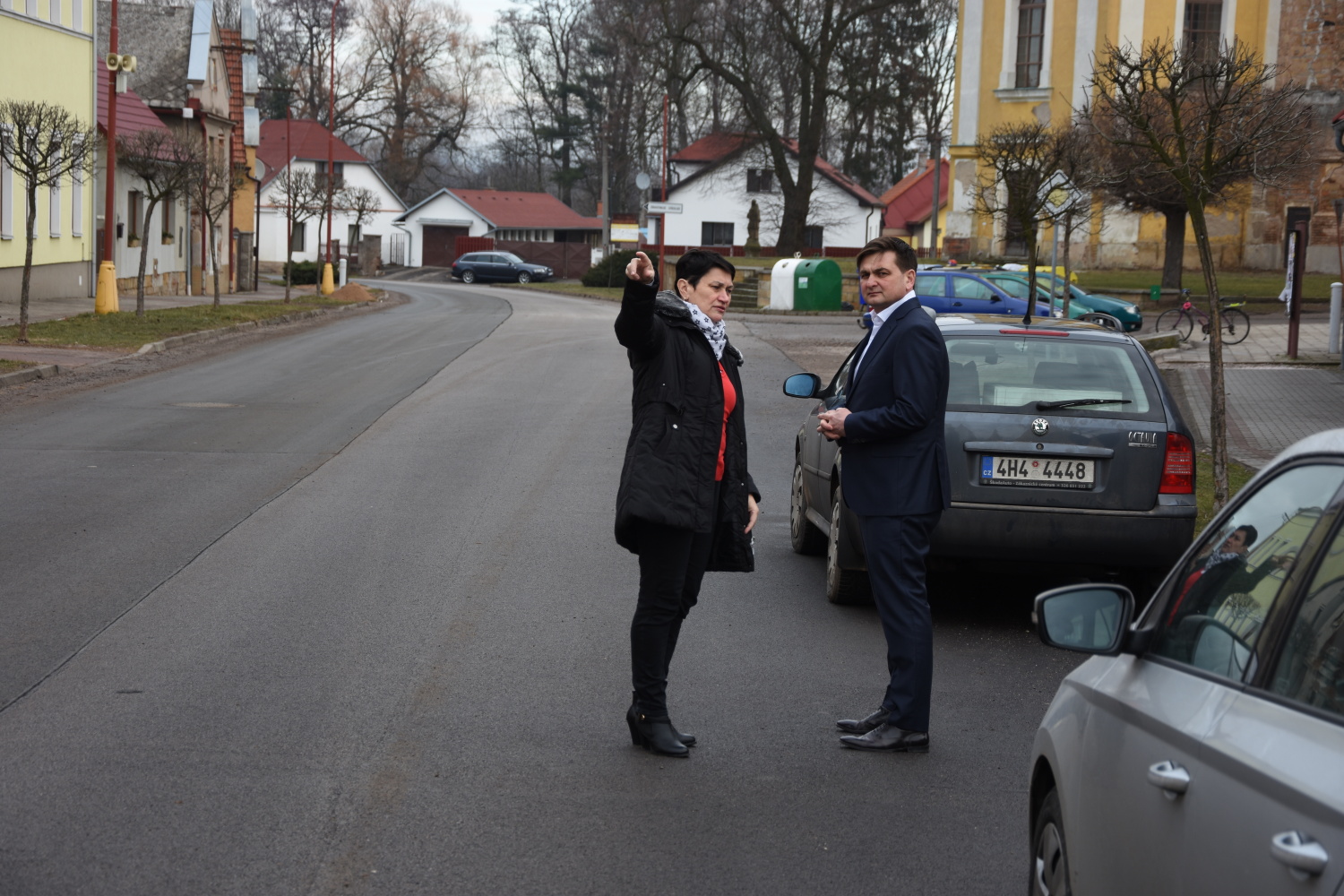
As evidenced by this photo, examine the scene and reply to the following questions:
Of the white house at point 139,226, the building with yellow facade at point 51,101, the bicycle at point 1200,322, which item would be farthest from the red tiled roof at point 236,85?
the bicycle at point 1200,322

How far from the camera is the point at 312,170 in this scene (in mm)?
78812

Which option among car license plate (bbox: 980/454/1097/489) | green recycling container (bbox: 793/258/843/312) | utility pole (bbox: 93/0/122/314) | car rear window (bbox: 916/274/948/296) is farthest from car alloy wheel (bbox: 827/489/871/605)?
green recycling container (bbox: 793/258/843/312)

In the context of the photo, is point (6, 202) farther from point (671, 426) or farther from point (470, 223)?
point (470, 223)

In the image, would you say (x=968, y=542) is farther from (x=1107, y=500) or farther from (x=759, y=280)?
(x=759, y=280)

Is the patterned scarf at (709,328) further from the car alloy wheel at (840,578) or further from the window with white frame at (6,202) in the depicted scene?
the window with white frame at (6,202)

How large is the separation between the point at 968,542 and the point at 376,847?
12.4 ft

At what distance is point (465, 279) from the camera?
74.1m

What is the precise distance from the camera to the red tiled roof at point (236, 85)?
5025cm

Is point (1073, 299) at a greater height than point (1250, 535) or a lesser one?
greater

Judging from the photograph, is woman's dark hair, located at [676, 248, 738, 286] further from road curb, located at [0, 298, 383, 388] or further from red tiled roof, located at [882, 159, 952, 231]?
red tiled roof, located at [882, 159, 952, 231]

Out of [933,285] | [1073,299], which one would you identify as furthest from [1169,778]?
[1073,299]

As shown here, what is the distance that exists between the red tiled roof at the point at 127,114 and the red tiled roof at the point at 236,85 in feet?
25.9

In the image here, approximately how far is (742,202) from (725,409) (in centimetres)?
7847

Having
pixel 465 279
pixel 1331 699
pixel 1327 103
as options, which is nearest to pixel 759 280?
pixel 1327 103
